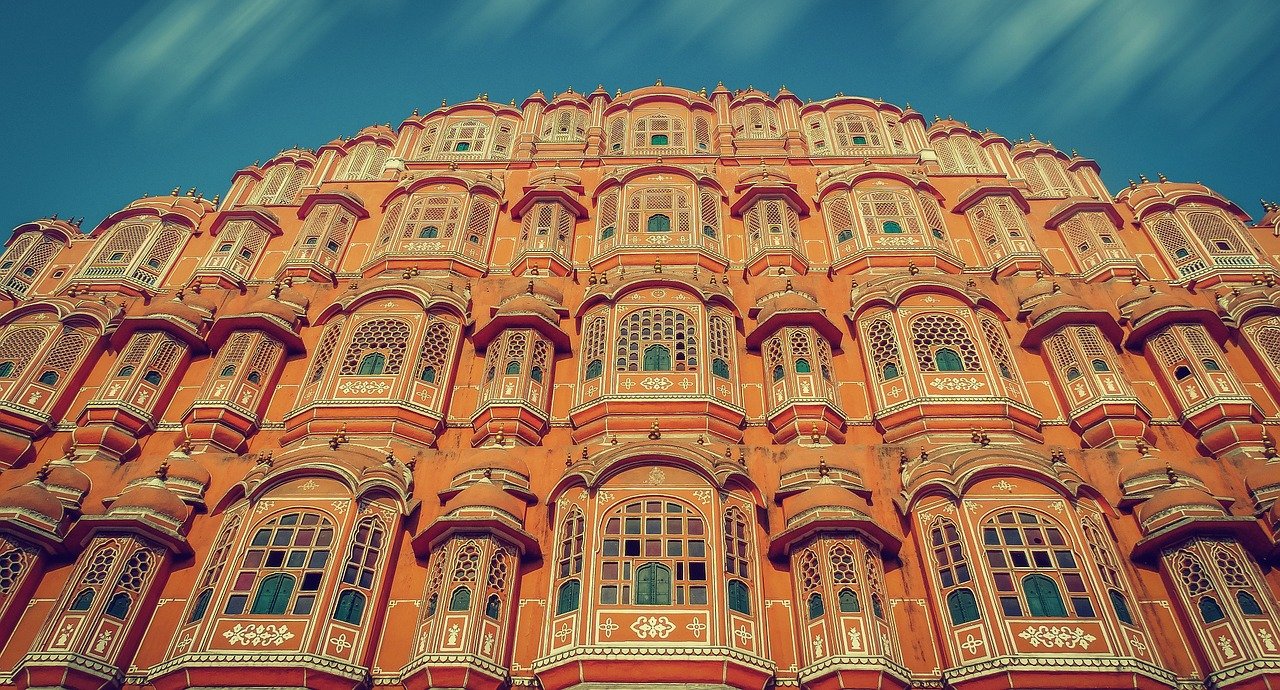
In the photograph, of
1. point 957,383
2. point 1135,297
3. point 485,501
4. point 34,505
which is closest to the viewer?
point 34,505

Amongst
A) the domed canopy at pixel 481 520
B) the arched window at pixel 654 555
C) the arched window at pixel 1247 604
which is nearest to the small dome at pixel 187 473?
the domed canopy at pixel 481 520

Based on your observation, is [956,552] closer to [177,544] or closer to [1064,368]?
[1064,368]

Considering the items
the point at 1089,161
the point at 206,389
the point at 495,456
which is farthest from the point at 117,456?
the point at 1089,161

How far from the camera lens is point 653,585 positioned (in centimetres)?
1444

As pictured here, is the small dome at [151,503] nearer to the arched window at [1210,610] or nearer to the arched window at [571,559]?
the arched window at [571,559]

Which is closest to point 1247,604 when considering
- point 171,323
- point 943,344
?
point 943,344

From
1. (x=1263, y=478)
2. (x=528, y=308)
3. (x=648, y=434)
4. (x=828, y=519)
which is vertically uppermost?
(x=528, y=308)

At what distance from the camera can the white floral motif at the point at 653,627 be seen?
13641 millimetres

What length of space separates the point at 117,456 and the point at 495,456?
7.28 meters

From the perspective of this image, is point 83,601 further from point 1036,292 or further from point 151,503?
point 1036,292

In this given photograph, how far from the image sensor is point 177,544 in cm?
1559

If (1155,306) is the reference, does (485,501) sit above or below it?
below

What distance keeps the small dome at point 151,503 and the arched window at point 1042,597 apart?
43.9 ft

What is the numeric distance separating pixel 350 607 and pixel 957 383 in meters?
11.6
